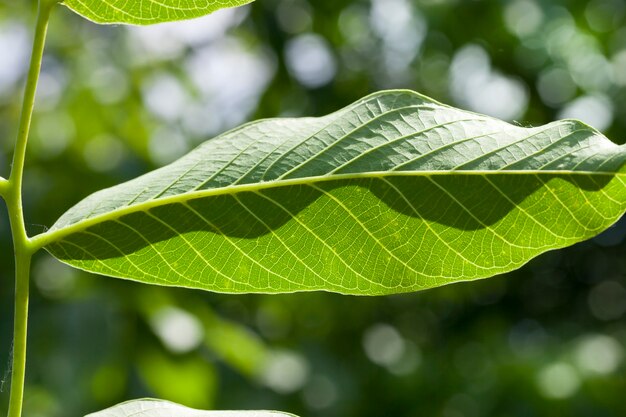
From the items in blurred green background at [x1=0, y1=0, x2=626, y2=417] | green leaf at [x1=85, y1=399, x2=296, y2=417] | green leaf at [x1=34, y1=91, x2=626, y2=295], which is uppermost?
green leaf at [x1=34, y1=91, x2=626, y2=295]

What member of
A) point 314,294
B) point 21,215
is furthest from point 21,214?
point 314,294

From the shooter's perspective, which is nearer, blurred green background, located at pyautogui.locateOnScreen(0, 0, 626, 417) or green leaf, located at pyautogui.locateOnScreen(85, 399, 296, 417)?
green leaf, located at pyautogui.locateOnScreen(85, 399, 296, 417)

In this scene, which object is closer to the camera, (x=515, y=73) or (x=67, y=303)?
(x=67, y=303)

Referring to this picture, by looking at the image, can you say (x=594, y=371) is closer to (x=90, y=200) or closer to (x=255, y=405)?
(x=255, y=405)

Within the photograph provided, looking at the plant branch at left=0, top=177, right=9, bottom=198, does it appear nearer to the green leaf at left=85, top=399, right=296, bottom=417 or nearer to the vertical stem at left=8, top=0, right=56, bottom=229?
the vertical stem at left=8, top=0, right=56, bottom=229

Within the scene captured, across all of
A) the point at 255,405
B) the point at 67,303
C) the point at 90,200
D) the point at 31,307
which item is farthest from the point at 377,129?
the point at 255,405

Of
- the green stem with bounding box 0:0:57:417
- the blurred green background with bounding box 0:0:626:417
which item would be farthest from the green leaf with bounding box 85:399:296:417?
the blurred green background with bounding box 0:0:626:417
